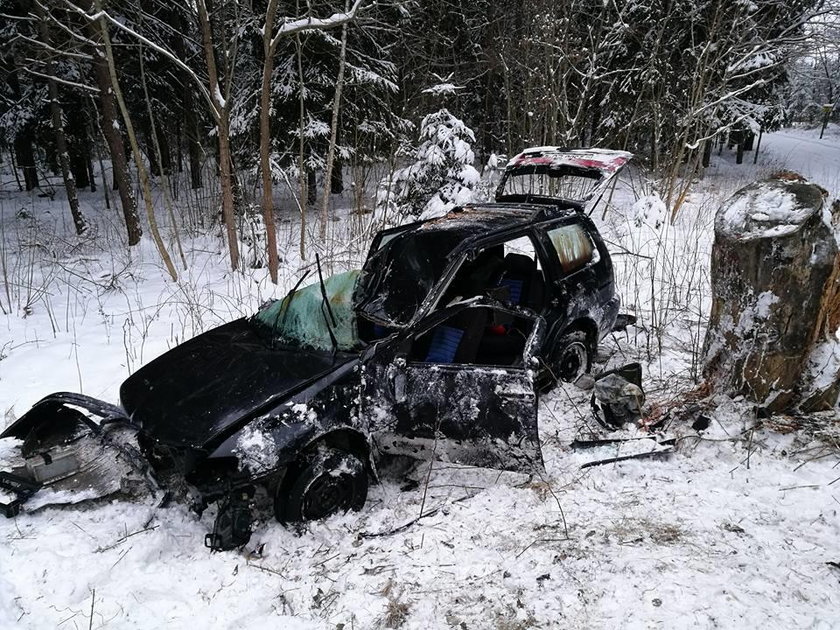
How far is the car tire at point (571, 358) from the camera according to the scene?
4.78 meters

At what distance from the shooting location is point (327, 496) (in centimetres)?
333

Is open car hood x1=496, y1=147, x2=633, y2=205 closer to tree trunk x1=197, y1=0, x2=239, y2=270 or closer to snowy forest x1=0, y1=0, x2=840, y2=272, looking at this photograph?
snowy forest x1=0, y1=0, x2=840, y2=272

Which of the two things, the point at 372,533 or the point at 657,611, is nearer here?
the point at 657,611

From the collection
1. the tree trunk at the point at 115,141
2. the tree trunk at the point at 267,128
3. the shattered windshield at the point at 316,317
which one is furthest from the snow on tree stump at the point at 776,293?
the tree trunk at the point at 115,141

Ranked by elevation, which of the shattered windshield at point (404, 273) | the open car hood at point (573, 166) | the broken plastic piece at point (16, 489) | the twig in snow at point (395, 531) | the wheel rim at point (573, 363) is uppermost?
the open car hood at point (573, 166)

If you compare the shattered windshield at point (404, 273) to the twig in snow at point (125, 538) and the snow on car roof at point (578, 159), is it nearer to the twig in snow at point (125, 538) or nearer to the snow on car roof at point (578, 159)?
the snow on car roof at point (578, 159)

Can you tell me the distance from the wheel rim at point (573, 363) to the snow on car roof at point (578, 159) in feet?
5.61

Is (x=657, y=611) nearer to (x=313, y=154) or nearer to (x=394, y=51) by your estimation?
(x=313, y=154)

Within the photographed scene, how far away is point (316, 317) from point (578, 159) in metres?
3.21

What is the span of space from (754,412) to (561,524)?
1911mm

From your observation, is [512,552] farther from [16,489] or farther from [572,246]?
[16,489]

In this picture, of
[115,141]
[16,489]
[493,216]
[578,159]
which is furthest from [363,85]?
[16,489]

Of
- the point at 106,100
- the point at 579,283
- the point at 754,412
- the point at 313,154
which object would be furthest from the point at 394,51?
the point at 754,412

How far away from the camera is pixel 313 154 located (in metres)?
13.5
